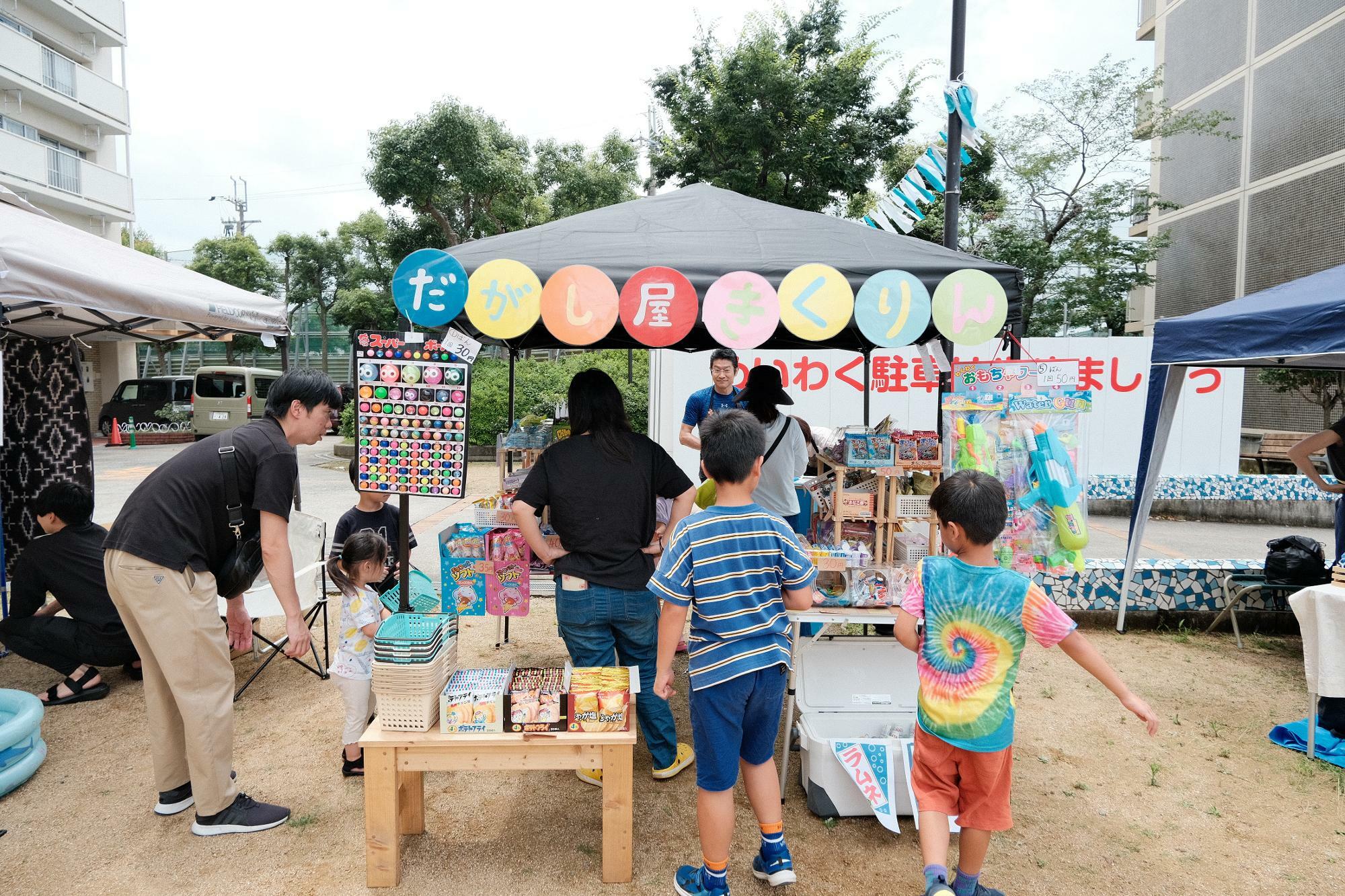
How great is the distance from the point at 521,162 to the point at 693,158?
4.81 meters

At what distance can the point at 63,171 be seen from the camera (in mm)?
18109

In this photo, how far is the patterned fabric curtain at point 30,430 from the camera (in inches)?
208

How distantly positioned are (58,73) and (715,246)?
2294 cm

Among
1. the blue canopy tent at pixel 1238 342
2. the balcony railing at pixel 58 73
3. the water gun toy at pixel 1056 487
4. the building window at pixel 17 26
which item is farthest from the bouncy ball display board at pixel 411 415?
the balcony railing at pixel 58 73

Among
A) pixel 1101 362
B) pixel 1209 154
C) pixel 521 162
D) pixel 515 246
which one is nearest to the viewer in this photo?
pixel 515 246

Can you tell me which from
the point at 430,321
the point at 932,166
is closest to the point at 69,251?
the point at 430,321

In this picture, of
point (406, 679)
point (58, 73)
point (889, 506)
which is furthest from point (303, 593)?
point (58, 73)

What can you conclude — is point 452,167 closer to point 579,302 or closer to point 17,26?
point 17,26

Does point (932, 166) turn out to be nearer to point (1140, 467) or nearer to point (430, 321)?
point (1140, 467)

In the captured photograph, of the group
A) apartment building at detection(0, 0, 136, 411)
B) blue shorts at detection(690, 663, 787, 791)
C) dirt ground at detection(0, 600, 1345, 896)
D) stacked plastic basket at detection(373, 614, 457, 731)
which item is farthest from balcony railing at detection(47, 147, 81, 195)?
blue shorts at detection(690, 663, 787, 791)

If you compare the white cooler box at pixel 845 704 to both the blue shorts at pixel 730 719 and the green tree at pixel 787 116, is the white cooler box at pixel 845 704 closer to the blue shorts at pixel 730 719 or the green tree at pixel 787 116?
the blue shorts at pixel 730 719

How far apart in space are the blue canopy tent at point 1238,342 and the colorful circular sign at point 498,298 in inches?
166

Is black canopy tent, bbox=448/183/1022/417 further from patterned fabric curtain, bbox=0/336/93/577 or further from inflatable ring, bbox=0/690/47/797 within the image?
patterned fabric curtain, bbox=0/336/93/577

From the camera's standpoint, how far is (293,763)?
11.1ft
